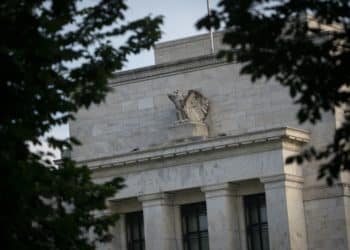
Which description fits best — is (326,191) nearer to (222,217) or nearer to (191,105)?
(222,217)

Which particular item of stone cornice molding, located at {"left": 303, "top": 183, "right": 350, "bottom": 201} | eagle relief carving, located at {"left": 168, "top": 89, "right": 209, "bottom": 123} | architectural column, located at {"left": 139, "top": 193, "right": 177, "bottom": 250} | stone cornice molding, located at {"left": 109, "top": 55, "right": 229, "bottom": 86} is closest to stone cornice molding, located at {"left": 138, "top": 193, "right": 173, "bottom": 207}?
architectural column, located at {"left": 139, "top": 193, "right": 177, "bottom": 250}

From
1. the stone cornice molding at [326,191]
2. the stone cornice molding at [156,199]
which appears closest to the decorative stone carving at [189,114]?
the stone cornice molding at [156,199]

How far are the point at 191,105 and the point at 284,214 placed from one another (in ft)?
21.1

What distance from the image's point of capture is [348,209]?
54.7 m

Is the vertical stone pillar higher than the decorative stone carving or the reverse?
the reverse

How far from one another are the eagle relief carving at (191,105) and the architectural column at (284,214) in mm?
4377

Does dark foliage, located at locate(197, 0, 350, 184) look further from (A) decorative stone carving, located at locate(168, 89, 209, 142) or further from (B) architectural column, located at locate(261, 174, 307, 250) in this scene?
(A) decorative stone carving, located at locate(168, 89, 209, 142)

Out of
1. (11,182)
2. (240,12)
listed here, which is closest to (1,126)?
(11,182)

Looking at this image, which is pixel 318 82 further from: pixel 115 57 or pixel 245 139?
pixel 245 139

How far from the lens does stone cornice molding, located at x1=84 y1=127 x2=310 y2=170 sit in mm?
54219

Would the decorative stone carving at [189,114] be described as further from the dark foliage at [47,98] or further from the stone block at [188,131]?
the dark foliage at [47,98]

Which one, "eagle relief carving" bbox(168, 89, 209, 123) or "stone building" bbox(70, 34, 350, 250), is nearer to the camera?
"stone building" bbox(70, 34, 350, 250)

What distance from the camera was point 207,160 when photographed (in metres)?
55.9

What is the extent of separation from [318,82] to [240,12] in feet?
5.33
